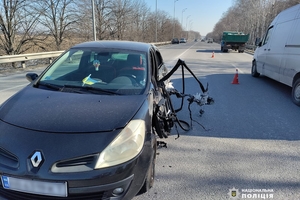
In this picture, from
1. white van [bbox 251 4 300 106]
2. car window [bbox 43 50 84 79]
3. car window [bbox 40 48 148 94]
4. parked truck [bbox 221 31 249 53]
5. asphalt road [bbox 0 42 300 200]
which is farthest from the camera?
parked truck [bbox 221 31 249 53]

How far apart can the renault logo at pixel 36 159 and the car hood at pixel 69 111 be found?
0.84ft

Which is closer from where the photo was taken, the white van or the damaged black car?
the damaged black car

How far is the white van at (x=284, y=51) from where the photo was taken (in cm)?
625

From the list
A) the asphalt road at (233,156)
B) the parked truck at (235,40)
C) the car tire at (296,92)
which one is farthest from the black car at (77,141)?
the parked truck at (235,40)

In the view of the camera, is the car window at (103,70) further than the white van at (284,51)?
No

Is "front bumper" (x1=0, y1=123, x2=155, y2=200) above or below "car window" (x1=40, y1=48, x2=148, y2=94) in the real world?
below

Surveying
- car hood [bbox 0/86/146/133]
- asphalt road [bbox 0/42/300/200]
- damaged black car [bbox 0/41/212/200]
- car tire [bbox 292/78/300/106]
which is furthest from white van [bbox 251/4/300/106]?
car hood [bbox 0/86/146/133]

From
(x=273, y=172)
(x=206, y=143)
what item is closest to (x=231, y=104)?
(x=206, y=143)

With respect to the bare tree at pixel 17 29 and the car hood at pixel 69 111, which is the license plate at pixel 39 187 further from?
the bare tree at pixel 17 29

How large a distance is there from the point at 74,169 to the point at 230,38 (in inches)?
1198

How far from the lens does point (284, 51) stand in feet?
22.9

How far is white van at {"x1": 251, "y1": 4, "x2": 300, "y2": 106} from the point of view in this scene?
246 inches

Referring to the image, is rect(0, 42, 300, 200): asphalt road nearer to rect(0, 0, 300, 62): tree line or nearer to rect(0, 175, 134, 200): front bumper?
rect(0, 175, 134, 200): front bumper

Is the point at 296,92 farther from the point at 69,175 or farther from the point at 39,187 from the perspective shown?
the point at 39,187
